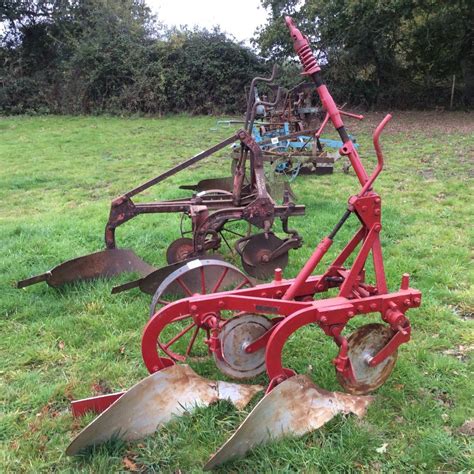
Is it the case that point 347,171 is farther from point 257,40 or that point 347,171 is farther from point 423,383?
point 257,40

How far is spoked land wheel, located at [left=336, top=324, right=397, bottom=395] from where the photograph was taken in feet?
8.02

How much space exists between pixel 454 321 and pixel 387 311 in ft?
3.97

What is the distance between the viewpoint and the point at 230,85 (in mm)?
17438

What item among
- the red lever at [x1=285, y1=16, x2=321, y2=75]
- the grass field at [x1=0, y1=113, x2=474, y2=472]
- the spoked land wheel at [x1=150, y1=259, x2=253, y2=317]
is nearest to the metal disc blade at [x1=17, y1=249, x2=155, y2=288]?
the grass field at [x1=0, y1=113, x2=474, y2=472]

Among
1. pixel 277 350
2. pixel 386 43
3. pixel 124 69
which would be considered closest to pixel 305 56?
pixel 277 350

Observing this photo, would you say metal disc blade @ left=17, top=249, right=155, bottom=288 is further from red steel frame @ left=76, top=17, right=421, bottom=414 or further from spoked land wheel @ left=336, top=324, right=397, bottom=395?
spoked land wheel @ left=336, top=324, right=397, bottom=395

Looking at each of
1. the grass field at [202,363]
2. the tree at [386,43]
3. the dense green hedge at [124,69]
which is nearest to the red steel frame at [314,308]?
the grass field at [202,363]

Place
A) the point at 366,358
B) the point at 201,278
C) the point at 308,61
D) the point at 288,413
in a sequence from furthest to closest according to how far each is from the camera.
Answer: the point at 201,278, the point at 308,61, the point at 366,358, the point at 288,413

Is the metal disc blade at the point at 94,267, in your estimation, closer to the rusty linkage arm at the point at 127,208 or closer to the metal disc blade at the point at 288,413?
the rusty linkage arm at the point at 127,208

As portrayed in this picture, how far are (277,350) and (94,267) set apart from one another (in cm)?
217

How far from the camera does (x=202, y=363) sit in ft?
9.40

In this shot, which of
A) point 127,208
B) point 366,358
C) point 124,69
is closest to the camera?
point 366,358

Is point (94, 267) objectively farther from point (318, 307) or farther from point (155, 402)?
point (318, 307)

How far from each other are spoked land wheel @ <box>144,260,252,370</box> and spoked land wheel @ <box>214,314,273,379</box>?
136 millimetres
